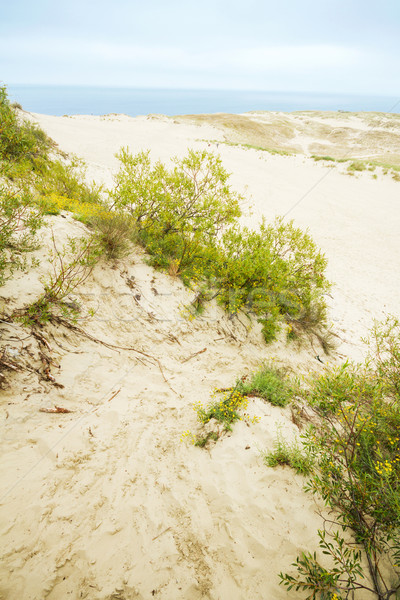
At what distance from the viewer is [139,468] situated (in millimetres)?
2896

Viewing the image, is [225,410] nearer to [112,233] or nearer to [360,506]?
[360,506]

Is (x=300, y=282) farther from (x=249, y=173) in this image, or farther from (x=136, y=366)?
(x=249, y=173)

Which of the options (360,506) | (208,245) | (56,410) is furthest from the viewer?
(208,245)

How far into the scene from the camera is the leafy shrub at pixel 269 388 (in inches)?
150

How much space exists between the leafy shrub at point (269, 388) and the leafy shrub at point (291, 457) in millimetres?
663

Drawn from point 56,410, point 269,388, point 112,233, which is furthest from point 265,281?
point 56,410

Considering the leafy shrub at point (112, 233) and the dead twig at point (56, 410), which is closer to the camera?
the dead twig at point (56, 410)

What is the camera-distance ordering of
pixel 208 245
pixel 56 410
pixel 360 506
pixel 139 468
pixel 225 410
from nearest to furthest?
pixel 360 506 < pixel 139 468 < pixel 56 410 < pixel 225 410 < pixel 208 245

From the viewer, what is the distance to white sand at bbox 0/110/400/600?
2.17 meters

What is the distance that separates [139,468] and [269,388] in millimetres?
2119

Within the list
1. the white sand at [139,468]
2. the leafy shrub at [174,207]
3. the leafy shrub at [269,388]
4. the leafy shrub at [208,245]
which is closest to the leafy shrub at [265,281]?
the leafy shrub at [208,245]

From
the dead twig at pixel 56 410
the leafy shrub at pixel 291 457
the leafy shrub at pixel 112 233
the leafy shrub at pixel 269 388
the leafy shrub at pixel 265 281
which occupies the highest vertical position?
the leafy shrub at pixel 112 233

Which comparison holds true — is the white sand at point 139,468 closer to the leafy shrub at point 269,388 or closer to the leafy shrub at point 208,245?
the leafy shrub at point 269,388

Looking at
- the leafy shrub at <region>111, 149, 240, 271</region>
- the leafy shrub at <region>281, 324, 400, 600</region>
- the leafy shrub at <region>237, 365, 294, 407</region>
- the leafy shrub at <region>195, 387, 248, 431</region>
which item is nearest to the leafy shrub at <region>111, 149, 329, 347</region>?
the leafy shrub at <region>111, 149, 240, 271</region>
